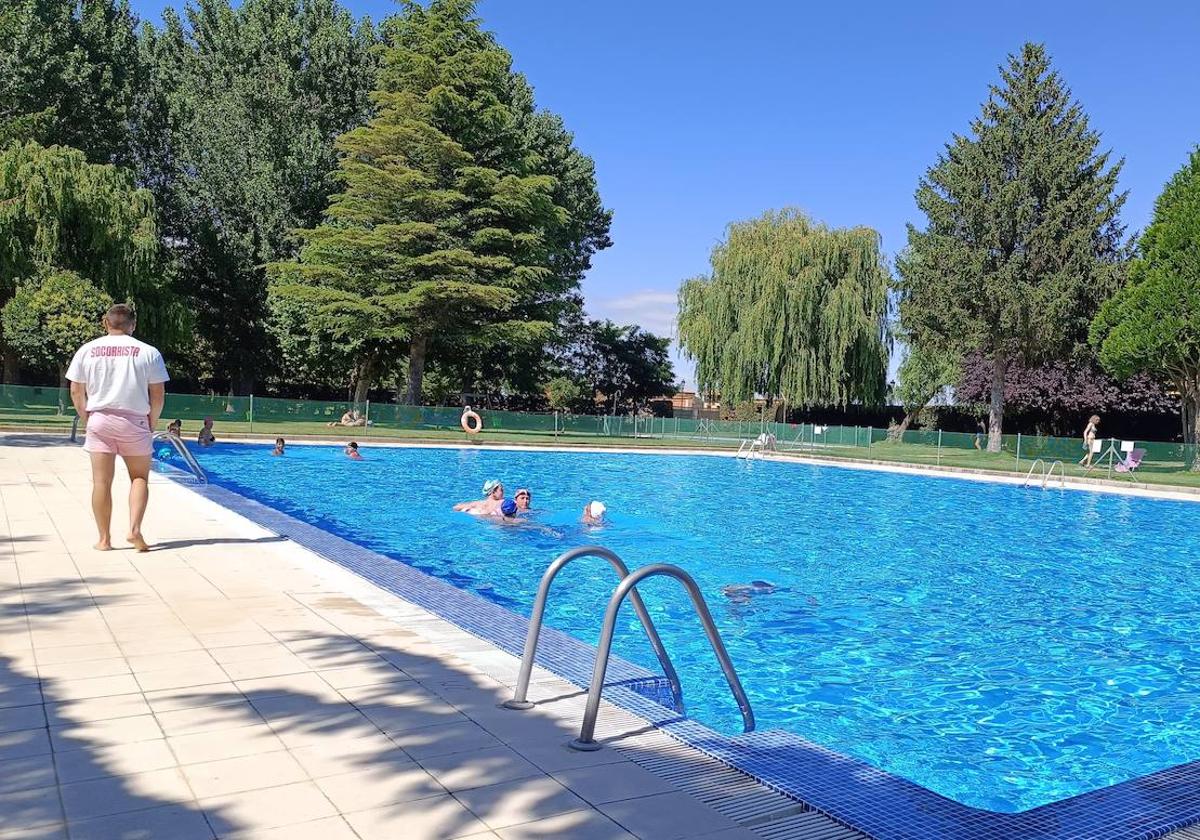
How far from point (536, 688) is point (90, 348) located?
4452 millimetres

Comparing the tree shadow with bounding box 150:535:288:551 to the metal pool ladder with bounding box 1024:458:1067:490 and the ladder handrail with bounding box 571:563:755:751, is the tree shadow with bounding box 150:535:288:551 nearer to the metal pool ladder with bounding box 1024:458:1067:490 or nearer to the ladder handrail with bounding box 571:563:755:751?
the ladder handrail with bounding box 571:563:755:751

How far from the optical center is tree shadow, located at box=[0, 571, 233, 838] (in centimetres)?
264

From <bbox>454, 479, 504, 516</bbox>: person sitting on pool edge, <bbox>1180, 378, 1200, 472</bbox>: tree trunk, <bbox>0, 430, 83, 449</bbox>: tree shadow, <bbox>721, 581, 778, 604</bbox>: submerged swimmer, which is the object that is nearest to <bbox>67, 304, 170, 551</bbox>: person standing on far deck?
<bbox>721, 581, 778, 604</bbox>: submerged swimmer

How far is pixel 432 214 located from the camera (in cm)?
3622

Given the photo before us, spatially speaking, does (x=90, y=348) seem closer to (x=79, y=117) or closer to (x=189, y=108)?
(x=79, y=117)

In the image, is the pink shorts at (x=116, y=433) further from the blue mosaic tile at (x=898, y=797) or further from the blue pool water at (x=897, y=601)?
the blue mosaic tile at (x=898, y=797)

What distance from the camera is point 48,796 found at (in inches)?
110

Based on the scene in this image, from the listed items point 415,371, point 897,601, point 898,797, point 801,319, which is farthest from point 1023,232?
point 898,797

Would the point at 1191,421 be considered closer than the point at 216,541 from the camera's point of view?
No

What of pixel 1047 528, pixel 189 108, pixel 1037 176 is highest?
pixel 189 108

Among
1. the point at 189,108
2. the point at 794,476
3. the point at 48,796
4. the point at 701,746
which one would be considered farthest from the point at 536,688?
the point at 189,108

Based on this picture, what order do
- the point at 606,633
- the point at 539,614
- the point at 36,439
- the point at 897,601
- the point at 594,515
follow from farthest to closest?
the point at 36,439
the point at 594,515
the point at 897,601
the point at 539,614
the point at 606,633

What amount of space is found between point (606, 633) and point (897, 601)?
6.51m

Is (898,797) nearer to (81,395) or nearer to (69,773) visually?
(69,773)
